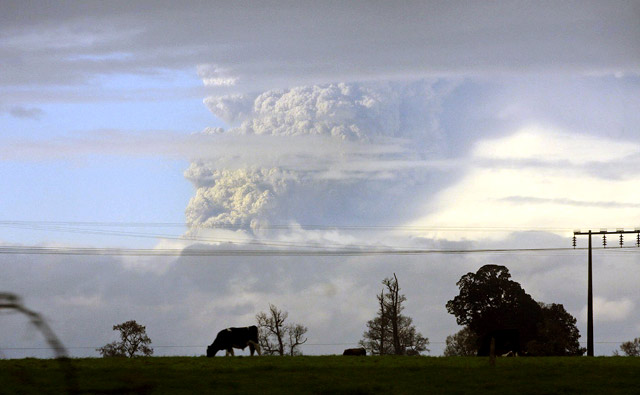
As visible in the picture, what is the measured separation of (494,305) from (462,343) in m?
13.0

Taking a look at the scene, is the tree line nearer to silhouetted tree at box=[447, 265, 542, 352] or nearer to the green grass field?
silhouetted tree at box=[447, 265, 542, 352]

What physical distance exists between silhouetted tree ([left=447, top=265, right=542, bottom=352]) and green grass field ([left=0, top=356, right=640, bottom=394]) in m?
52.9

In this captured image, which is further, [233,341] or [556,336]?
[556,336]

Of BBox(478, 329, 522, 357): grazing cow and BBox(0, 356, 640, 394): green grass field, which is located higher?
BBox(0, 356, 640, 394): green grass field

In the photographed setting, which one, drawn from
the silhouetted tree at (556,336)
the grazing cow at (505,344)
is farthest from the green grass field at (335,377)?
the silhouetted tree at (556,336)

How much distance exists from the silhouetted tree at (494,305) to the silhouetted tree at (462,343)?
80.0 inches

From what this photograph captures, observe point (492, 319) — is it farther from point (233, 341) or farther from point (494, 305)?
point (233, 341)

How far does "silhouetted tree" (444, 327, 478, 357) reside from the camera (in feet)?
299

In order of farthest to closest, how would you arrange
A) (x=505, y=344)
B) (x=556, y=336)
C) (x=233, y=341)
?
(x=556, y=336) < (x=505, y=344) < (x=233, y=341)

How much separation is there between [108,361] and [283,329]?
5841 cm

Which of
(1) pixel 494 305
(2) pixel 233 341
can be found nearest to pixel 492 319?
(1) pixel 494 305

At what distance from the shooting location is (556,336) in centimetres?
8775

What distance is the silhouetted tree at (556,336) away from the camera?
86375 millimetres

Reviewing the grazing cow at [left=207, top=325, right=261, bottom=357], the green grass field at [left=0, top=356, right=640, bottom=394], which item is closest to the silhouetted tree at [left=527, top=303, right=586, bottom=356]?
the grazing cow at [left=207, top=325, right=261, bottom=357]
